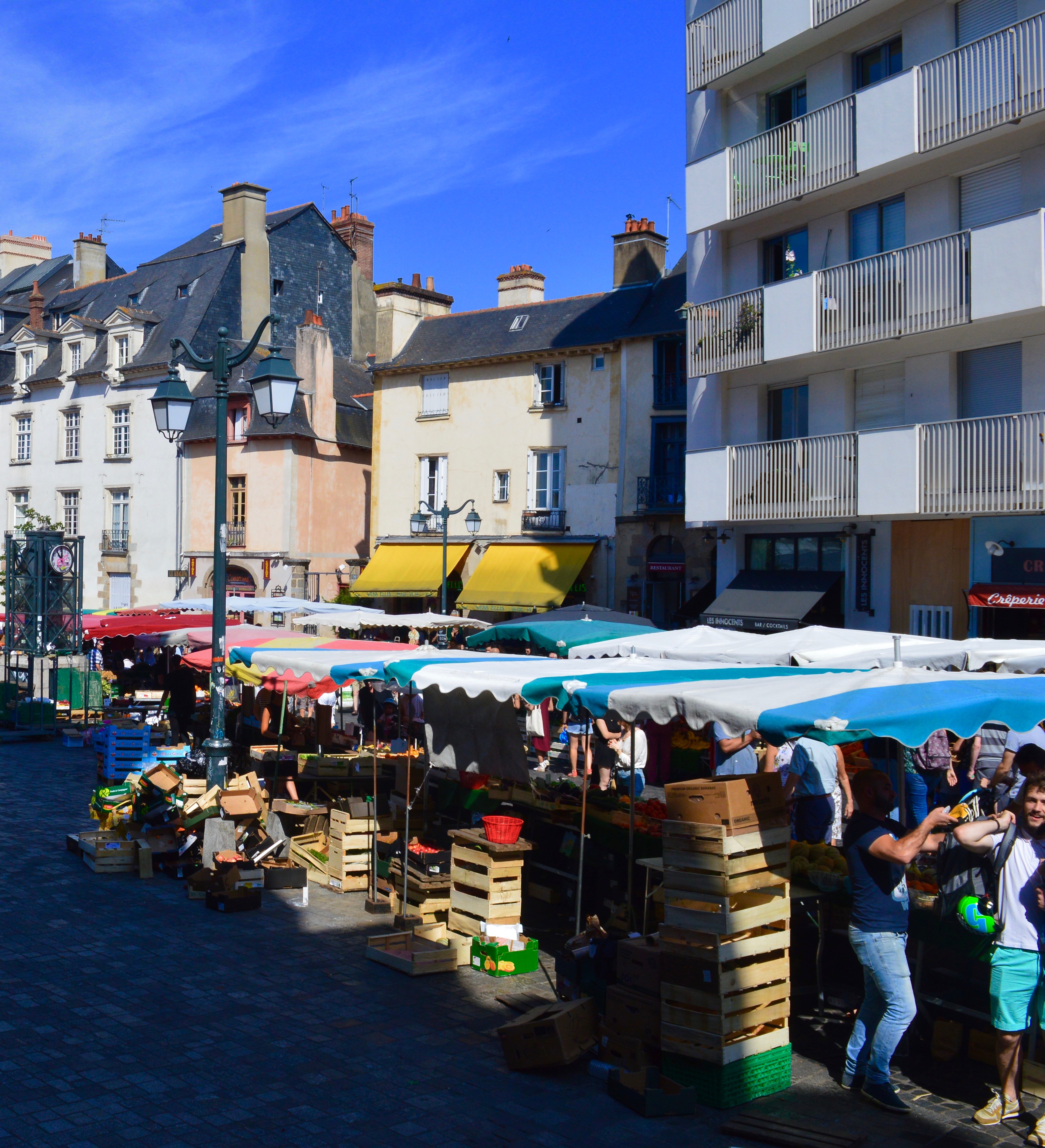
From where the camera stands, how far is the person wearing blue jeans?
6121mm

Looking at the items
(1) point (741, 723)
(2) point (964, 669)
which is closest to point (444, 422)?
(2) point (964, 669)

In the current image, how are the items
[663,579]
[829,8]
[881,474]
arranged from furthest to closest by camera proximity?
[663,579] → [829,8] → [881,474]

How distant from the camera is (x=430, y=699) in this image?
31.4 feet

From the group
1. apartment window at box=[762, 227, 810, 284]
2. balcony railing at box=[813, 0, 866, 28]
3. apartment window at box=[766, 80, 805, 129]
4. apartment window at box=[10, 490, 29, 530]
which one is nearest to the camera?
balcony railing at box=[813, 0, 866, 28]

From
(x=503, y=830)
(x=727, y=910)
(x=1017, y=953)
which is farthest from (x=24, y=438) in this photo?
(x=1017, y=953)

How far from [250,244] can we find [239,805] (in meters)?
34.1

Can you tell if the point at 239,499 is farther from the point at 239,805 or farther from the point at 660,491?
the point at 239,805

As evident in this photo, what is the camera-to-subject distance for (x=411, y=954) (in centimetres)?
860

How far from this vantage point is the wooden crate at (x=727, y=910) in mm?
6387

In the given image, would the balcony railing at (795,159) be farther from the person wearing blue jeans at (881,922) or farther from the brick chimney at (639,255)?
the person wearing blue jeans at (881,922)

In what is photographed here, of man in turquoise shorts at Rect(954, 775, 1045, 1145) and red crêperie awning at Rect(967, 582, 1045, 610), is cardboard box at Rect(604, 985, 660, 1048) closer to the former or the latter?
man in turquoise shorts at Rect(954, 775, 1045, 1145)

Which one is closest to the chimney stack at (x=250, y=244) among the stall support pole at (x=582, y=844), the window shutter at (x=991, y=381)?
the window shutter at (x=991, y=381)

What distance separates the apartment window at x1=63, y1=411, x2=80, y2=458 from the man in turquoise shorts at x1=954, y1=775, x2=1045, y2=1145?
4263cm

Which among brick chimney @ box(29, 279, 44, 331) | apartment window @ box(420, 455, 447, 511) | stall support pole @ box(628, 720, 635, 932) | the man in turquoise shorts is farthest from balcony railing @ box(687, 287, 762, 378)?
brick chimney @ box(29, 279, 44, 331)
